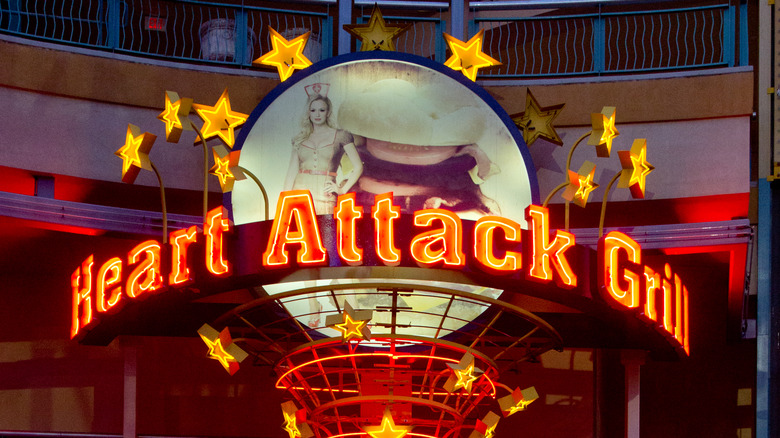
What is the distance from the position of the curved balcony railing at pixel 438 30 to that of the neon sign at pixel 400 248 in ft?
20.9

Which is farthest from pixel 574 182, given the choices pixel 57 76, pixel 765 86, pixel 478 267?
pixel 57 76

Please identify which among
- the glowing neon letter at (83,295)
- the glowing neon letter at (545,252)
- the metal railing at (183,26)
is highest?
the metal railing at (183,26)

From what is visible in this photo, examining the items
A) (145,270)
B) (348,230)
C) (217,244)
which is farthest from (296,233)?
(145,270)

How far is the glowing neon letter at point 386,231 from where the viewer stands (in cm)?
1502

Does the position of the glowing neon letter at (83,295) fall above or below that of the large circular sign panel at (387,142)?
below

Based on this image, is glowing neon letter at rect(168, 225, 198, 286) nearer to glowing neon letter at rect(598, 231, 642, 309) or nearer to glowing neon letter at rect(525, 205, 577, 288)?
glowing neon letter at rect(525, 205, 577, 288)

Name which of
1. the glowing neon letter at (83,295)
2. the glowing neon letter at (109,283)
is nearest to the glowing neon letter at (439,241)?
the glowing neon letter at (109,283)

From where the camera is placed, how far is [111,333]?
61.8ft

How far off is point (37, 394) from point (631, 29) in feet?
51.2

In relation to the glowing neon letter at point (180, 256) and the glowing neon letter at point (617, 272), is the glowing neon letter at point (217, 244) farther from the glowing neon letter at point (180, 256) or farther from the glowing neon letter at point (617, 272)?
the glowing neon letter at point (617, 272)

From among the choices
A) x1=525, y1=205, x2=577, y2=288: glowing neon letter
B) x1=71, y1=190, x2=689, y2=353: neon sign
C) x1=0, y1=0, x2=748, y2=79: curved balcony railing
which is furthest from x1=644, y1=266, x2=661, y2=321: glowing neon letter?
x1=0, y1=0, x2=748, y2=79: curved balcony railing

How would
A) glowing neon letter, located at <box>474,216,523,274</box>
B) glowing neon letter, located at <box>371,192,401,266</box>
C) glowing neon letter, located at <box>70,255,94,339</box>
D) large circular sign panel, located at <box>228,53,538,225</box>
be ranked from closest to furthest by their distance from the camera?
glowing neon letter, located at <box>371,192,401,266</box>, glowing neon letter, located at <box>474,216,523,274</box>, glowing neon letter, located at <box>70,255,94,339</box>, large circular sign panel, located at <box>228,53,538,225</box>

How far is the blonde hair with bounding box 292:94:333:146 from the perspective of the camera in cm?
1944

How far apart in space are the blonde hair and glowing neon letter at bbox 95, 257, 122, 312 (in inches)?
165
